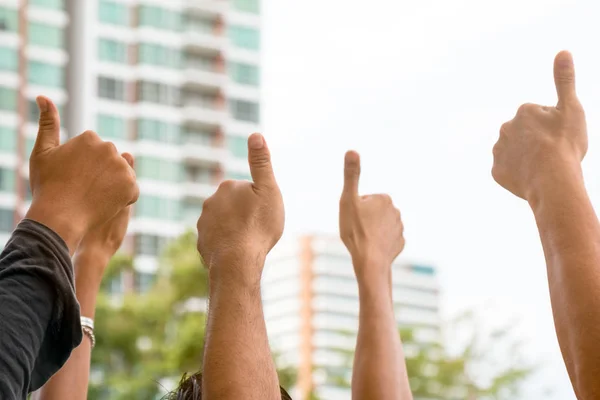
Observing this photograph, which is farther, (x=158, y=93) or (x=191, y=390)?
(x=158, y=93)

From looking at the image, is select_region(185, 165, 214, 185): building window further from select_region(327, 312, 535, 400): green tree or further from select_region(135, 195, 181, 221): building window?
select_region(327, 312, 535, 400): green tree

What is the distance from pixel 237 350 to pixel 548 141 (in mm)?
440

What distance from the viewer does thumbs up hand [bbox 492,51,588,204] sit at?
42.9 inches

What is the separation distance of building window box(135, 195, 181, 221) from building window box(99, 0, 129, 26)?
4558 mm

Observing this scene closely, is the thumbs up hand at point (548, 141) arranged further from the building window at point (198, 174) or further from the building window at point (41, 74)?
the building window at point (198, 174)

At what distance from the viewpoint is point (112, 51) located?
2283 centimetres

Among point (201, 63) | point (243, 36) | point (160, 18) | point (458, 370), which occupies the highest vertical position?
point (160, 18)

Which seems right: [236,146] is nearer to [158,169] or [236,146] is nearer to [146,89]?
[158,169]

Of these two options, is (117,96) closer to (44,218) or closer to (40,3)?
(40,3)

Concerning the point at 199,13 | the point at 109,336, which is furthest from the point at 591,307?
the point at 199,13

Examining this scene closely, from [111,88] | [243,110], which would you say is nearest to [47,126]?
[111,88]

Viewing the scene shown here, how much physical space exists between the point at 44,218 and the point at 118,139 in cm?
2172

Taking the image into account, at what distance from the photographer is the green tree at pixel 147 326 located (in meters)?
11.7

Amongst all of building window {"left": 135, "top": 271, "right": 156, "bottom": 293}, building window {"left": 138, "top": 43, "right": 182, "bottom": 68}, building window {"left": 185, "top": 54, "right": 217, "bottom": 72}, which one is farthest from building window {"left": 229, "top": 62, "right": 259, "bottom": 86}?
building window {"left": 135, "top": 271, "right": 156, "bottom": 293}
